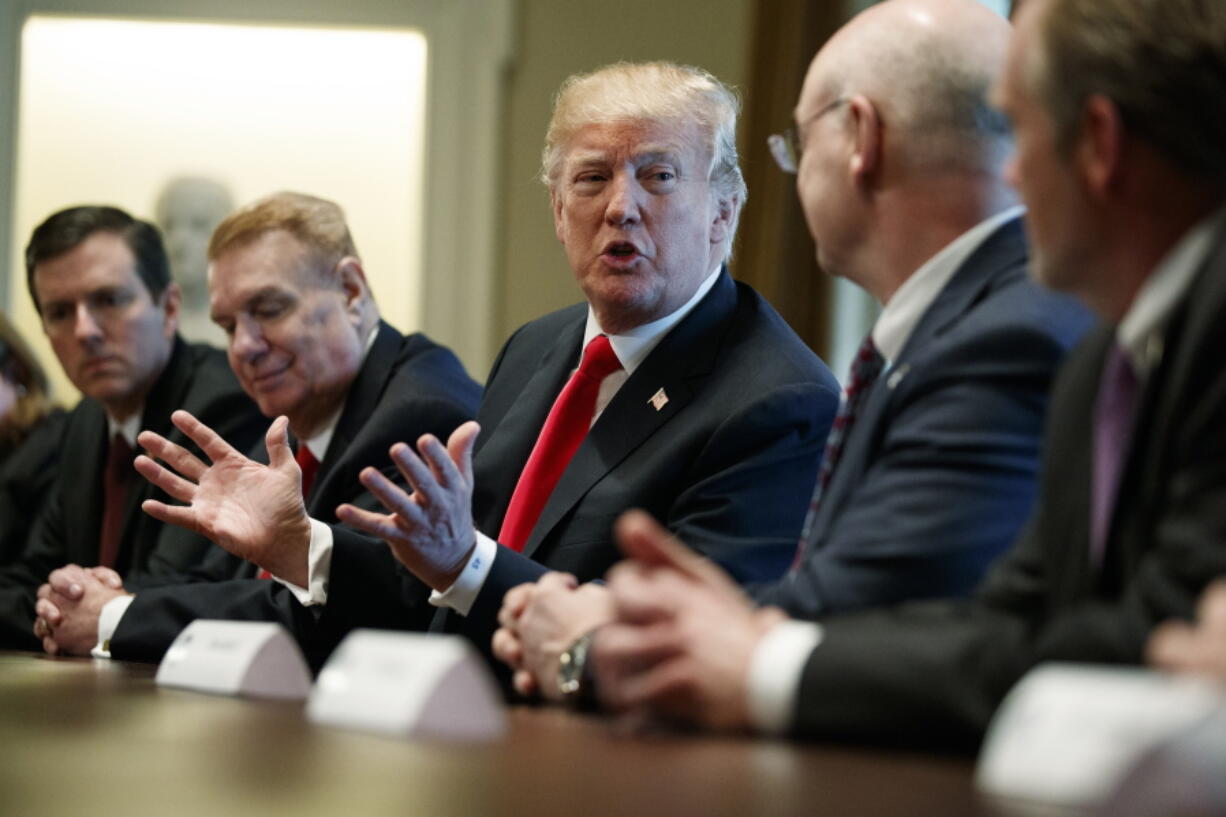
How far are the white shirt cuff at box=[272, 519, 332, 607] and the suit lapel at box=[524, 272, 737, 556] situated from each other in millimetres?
424

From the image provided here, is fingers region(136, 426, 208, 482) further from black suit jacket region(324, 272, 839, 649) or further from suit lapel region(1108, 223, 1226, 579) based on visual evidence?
suit lapel region(1108, 223, 1226, 579)

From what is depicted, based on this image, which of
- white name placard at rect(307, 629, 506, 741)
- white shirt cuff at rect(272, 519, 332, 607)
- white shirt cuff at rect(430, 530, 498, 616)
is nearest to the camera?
white name placard at rect(307, 629, 506, 741)

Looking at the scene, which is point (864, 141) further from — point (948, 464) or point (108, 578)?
point (108, 578)

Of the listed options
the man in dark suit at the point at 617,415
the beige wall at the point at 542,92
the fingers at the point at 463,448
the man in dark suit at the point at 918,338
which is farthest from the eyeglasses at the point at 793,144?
the beige wall at the point at 542,92

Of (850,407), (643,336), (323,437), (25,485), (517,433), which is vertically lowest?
(25,485)

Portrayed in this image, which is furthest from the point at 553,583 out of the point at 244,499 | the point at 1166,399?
the point at 244,499

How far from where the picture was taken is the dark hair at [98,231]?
4.67 meters

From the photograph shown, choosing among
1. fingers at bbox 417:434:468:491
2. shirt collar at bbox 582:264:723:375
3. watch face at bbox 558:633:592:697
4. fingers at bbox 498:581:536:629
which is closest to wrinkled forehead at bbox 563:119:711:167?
shirt collar at bbox 582:264:723:375

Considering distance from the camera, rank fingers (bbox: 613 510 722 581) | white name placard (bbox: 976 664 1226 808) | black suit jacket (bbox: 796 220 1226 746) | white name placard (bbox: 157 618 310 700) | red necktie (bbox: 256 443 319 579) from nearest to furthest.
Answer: white name placard (bbox: 976 664 1226 808) → black suit jacket (bbox: 796 220 1226 746) → fingers (bbox: 613 510 722 581) → white name placard (bbox: 157 618 310 700) → red necktie (bbox: 256 443 319 579)

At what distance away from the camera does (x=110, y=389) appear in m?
4.47

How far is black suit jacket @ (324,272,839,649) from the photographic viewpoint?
2713 mm

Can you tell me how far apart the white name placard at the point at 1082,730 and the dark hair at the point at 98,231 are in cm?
389

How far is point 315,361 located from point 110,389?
0.92m

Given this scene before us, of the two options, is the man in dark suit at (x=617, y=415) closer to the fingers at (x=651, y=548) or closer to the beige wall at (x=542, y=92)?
the fingers at (x=651, y=548)
